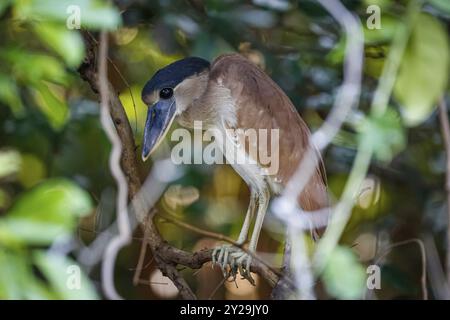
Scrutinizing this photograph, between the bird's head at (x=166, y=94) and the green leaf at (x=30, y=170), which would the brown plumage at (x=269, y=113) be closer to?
the bird's head at (x=166, y=94)

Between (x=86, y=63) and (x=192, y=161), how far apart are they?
420mm

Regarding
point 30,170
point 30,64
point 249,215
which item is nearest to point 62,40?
point 30,64

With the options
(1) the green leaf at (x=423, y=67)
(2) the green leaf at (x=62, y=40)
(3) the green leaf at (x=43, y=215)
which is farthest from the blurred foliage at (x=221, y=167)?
(3) the green leaf at (x=43, y=215)

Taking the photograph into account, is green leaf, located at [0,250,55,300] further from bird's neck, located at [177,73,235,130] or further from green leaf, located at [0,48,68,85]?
bird's neck, located at [177,73,235,130]

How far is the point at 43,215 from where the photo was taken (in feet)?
3.05

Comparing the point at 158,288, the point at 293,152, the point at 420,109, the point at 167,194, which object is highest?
the point at 420,109

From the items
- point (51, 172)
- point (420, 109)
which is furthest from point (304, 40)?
point (420, 109)

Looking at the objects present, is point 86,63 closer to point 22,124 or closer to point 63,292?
point 22,124

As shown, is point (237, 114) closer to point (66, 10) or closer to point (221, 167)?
point (221, 167)

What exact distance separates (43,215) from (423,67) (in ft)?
1.90

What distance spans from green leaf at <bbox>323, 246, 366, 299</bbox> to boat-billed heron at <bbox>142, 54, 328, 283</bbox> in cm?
63

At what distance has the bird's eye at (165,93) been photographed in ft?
5.60

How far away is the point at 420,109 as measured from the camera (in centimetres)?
106

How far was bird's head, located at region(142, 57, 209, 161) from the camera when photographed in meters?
1.65
